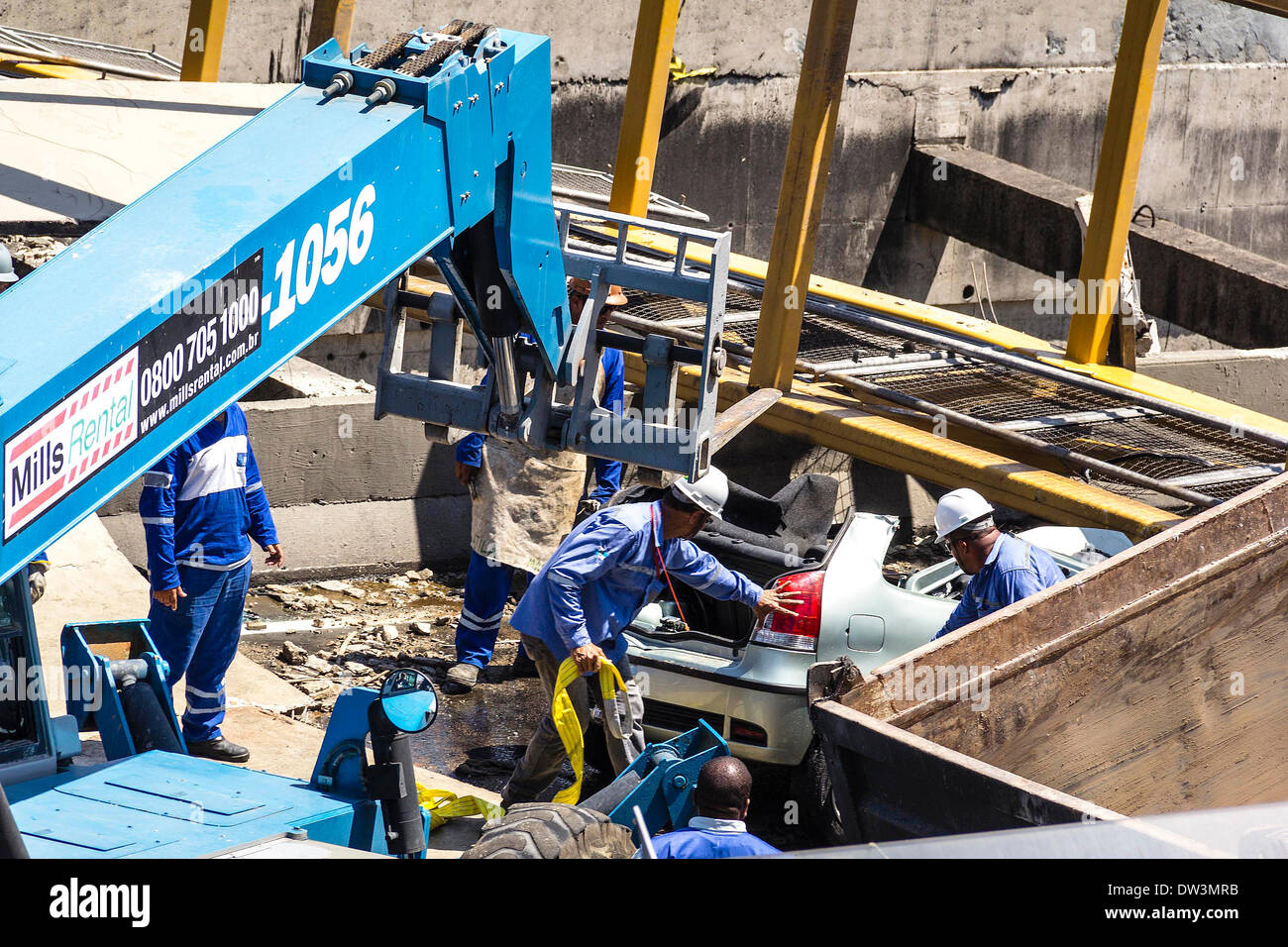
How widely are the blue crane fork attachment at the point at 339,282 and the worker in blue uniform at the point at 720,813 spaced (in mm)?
1033

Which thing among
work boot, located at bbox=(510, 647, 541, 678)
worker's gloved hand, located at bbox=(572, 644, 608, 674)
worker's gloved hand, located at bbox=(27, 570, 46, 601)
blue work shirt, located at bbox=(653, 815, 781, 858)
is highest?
worker's gloved hand, located at bbox=(27, 570, 46, 601)

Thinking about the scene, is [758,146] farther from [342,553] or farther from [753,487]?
[342,553]

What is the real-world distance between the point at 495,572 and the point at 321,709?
1265 millimetres

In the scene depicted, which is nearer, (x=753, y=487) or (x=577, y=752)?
→ (x=577, y=752)

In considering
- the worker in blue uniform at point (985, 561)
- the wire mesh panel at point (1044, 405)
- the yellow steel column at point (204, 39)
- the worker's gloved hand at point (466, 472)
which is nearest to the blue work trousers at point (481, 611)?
the worker's gloved hand at point (466, 472)

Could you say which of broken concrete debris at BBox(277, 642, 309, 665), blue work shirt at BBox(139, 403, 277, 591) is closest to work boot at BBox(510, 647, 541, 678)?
broken concrete debris at BBox(277, 642, 309, 665)

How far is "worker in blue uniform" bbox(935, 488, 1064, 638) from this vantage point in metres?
6.38

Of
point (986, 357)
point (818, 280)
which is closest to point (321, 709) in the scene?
point (986, 357)

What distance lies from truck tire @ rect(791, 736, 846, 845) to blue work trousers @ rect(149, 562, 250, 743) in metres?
2.71

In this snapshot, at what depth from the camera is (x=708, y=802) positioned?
4629 millimetres

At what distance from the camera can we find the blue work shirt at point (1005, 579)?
20.9 feet

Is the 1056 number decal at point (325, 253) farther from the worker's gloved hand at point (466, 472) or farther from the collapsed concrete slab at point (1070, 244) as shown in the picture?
the collapsed concrete slab at point (1070, 244)

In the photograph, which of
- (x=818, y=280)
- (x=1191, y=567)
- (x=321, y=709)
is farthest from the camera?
(x=818, y=280)

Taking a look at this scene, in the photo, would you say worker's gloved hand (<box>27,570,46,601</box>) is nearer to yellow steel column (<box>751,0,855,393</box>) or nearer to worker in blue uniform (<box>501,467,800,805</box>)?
worker in blue uniform (<box>501,467,800,805</box>)
